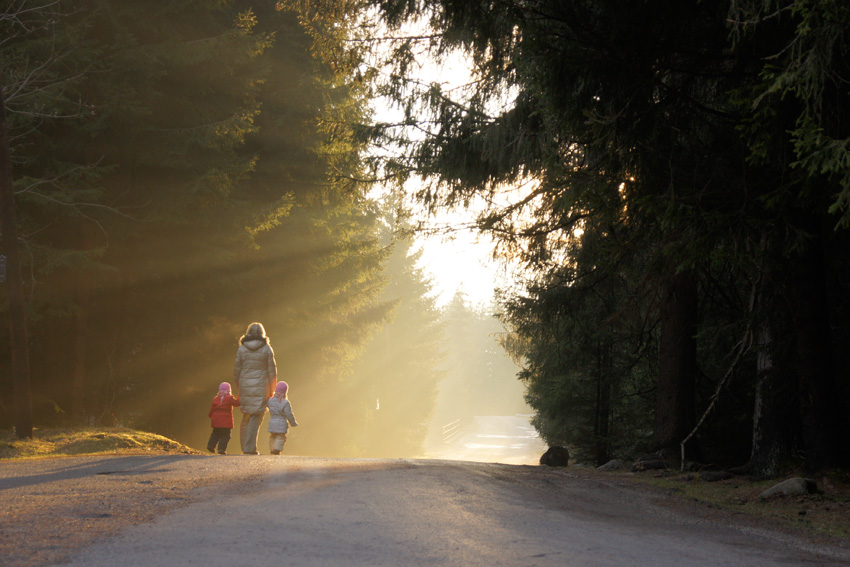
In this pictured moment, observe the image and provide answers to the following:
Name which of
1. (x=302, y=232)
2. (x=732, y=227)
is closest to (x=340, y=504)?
(x=732, y=227)

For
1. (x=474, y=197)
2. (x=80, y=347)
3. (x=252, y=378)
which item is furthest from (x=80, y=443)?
(x=474, y=197)

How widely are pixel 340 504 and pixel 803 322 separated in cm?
627

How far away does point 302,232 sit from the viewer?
80.6 ft

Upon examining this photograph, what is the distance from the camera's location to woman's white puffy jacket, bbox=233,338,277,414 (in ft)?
40.7

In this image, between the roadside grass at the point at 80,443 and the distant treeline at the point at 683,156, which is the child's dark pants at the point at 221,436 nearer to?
the roadside grass at the point at 80,443

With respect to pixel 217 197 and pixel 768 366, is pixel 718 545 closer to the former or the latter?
pixel 768 366

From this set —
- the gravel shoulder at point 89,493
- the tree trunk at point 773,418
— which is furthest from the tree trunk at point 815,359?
the gravel shoulder at point 89,493

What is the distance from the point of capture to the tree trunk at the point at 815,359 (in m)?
8.59

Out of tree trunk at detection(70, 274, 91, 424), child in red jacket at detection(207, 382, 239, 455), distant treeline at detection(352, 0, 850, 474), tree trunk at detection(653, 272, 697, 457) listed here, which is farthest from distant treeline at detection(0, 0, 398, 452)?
tree trunk at detection(653, 272, 697, 457)

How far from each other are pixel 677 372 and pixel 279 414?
24.0 ft

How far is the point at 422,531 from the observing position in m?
5.21

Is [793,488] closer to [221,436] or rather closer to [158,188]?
[221,436]

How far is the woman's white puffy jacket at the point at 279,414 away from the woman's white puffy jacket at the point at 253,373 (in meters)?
0.72

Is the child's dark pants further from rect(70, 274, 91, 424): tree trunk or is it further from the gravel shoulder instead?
rect(70, 274, 91, 424): tree trunk
